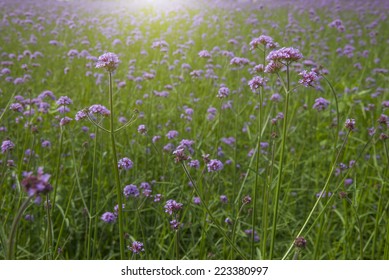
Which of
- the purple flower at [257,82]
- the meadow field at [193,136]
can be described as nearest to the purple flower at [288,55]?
the meadow field at [193,136]

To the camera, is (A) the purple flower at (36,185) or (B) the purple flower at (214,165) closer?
(A) the purple flower at (36,185)

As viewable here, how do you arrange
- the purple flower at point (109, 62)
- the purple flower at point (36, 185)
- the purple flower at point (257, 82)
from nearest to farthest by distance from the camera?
the purple flower at point (36, 185)
the purple flower at point (109, 62)
the purple flower at point (257, 82)

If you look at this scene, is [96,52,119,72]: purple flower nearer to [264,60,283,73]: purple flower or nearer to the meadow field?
the meadow field

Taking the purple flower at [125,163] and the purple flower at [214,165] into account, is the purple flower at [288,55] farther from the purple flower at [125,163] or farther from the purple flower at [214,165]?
the purple flower at [125,163]

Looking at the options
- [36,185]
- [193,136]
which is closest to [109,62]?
[36,185]

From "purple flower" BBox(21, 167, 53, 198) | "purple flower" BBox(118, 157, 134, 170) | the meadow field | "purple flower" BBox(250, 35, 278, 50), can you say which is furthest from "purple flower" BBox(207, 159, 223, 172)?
"purple flower" BBox(21, 167, 53, 198)

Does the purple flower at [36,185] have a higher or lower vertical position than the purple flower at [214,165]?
higher

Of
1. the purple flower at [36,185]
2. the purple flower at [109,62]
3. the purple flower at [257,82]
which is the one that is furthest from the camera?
the purple flower at [257,82]

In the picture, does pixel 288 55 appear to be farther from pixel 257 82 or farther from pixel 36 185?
pixel 36 185

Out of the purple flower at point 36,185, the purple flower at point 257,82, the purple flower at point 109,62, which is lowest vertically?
the purple flower at point 257,82

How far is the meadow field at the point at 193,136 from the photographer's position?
1.40 metres

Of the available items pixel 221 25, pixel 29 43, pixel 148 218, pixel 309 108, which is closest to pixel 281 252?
pixel 148 218
